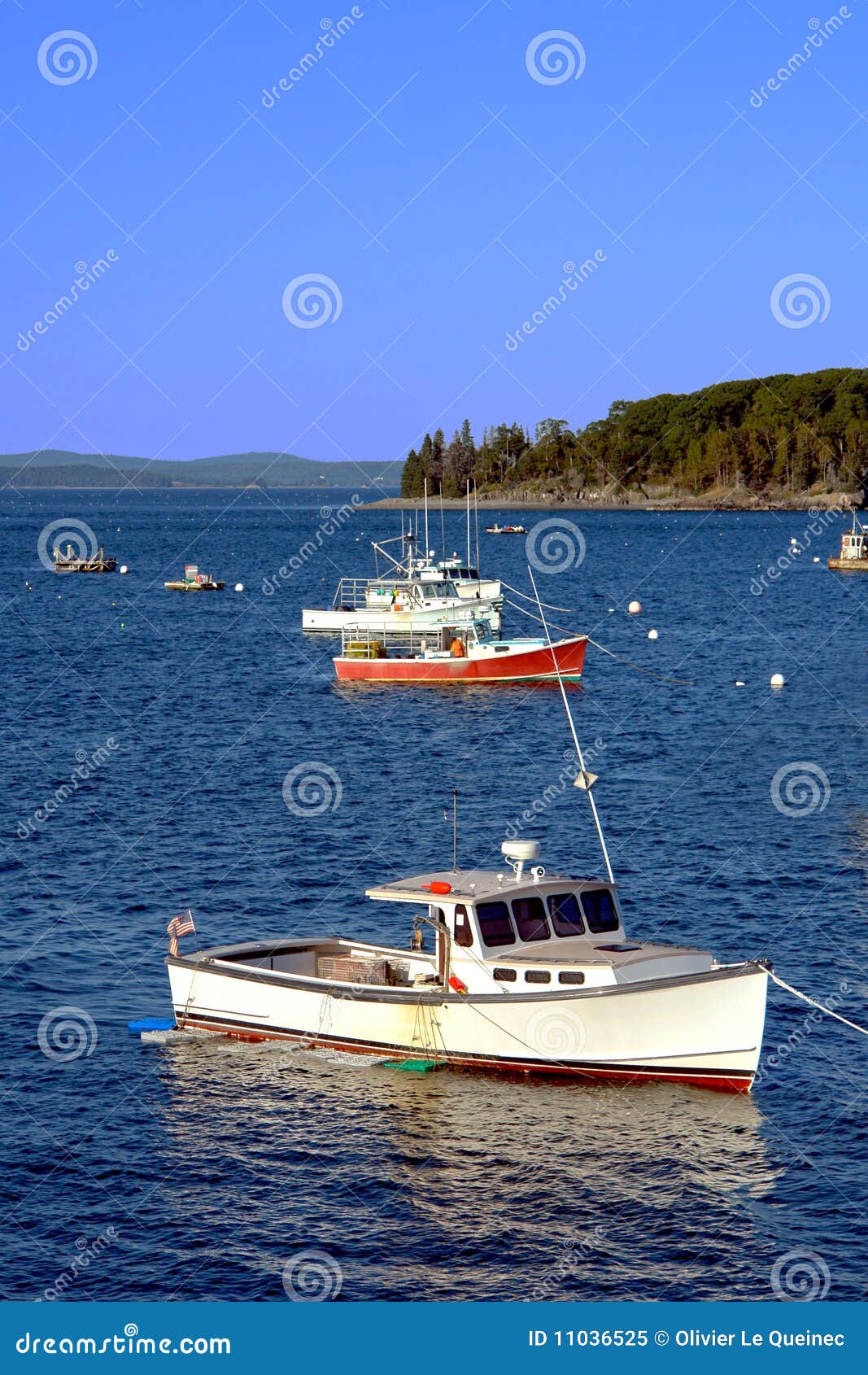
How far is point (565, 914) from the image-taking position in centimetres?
3017

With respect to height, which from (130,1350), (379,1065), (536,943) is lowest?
(130,1350)

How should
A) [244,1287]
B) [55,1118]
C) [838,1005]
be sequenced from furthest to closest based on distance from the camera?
1. [838,1005]
2. [55,1118]
3. [244,1287]

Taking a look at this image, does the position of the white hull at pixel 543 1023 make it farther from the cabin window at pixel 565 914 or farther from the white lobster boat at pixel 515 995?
the cabin window at pixel 565 914

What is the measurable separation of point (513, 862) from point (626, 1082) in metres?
4.67

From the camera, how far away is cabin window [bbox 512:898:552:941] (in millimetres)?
29812

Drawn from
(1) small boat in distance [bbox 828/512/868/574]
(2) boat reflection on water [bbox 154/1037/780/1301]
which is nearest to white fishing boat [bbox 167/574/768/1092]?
(2) boat reflection on water [bbox 154/1037/780/1301]

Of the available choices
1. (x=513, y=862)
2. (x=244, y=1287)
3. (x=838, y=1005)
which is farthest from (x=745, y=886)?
(x=244, y=1287)

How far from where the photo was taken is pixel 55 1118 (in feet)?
92.3

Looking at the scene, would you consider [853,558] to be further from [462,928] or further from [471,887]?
[462,928]

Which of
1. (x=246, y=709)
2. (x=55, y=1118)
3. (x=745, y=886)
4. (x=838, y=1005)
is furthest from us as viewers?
(x=246, y=709)

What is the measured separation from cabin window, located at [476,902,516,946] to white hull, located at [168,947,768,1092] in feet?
3.83

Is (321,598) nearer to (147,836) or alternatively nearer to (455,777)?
(455,777)

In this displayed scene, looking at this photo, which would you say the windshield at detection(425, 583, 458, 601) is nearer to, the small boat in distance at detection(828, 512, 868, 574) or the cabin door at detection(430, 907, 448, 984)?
the cabin door at detection(430, 907, 448, 984)

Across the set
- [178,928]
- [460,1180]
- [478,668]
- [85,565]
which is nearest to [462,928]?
[460,1180]
